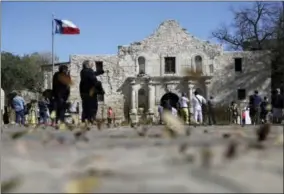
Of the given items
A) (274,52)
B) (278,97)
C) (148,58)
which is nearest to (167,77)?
(148,58)

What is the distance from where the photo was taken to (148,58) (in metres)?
38.7

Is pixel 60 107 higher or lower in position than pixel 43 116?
higher

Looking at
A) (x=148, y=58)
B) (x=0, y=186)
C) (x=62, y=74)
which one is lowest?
(x=0, y=186)

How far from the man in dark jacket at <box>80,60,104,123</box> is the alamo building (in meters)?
27.8

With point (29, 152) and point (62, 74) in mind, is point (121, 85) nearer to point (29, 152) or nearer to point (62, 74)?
point (62, 74)

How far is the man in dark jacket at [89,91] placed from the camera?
1023cm

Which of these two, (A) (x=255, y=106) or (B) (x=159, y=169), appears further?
(A) (x=255, y=106)

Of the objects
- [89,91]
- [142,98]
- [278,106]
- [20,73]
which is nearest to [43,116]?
[89,91]

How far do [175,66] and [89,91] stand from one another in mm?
28986

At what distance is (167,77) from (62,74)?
89.5 feet

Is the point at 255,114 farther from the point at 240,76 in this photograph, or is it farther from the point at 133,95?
the point at 240,76

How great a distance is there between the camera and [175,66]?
128 ft

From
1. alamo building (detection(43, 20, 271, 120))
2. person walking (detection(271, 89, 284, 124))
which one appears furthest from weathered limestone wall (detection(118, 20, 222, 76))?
person walking (detection(271, 89, 284, 124))

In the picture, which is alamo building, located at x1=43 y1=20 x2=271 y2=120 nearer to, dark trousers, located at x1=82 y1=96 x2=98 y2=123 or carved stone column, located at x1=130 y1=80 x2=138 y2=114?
carved stone column, located at x1=130 y1=80 x2=138 y2=114
